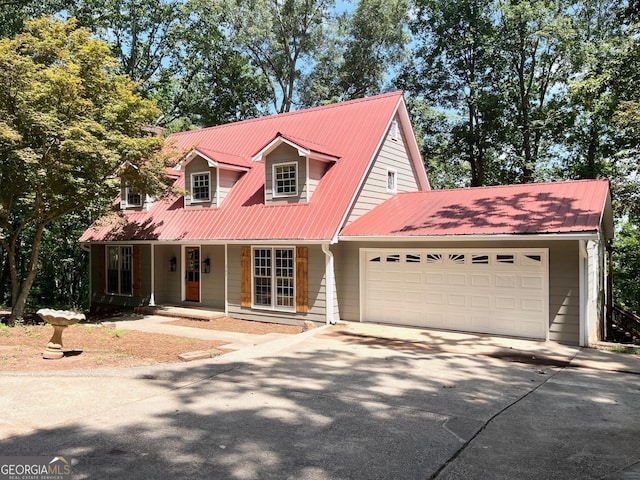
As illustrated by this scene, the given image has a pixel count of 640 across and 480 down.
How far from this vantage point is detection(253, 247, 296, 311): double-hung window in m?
13.3

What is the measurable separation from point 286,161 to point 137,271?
6879mm

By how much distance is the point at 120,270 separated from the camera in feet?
57.3

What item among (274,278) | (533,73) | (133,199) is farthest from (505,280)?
(533,73)

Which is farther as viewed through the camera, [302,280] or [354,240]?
[302,280]

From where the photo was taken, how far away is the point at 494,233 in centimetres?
1053

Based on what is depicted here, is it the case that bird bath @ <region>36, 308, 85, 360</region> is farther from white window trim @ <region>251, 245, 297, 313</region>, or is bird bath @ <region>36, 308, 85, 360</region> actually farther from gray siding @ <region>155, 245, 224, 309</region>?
gray siding @ <region>155, 245, 224, 309</region>

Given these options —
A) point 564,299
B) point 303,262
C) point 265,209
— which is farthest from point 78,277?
point 564,299

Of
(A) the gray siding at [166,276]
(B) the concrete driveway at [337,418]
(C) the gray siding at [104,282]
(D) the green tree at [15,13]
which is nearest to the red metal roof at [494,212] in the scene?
(B) the concrete driveway at [337,418]

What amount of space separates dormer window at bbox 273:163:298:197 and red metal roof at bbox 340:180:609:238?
228cm

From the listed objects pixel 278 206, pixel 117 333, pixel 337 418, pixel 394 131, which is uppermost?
pixel 394 131

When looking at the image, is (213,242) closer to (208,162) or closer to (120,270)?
(208,162)

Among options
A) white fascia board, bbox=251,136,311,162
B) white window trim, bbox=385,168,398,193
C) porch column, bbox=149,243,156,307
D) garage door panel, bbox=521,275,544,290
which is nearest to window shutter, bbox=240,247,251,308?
white fascia board, bbox=251,136,311,162

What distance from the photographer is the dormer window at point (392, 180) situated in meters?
15.4

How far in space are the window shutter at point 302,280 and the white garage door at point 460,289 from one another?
59.4 inches
